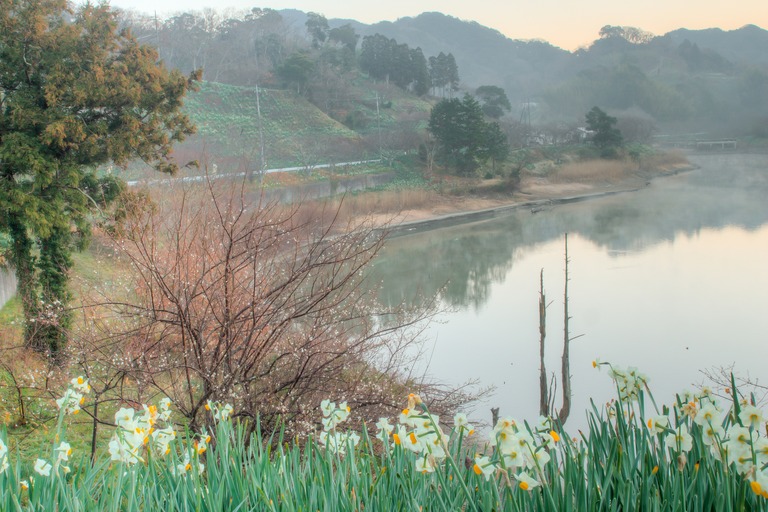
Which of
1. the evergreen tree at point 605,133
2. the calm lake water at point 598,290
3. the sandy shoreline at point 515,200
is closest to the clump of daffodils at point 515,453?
the calm lake water at point 598,290

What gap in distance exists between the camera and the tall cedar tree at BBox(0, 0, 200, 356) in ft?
29.3

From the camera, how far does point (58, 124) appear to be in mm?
8875

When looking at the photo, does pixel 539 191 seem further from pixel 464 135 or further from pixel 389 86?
pixel 389 86

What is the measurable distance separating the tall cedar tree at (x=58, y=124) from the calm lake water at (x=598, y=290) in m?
4.78

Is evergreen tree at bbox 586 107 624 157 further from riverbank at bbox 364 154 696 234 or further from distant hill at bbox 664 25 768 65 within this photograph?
distant hill at bbox 664 25 768 65

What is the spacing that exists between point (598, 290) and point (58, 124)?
12408 millimetres

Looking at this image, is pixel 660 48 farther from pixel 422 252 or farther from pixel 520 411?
pixel 520 411

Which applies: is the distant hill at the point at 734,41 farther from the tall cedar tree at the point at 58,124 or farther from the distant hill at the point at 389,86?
the tall cedar tree at the point at 58,124

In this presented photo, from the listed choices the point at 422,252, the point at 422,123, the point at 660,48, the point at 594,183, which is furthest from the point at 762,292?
the point at 660,48

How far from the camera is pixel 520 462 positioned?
1.73 meters

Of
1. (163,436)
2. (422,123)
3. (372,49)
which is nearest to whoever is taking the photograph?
(163,436)

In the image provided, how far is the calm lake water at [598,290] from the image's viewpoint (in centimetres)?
1167

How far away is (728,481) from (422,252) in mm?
20038

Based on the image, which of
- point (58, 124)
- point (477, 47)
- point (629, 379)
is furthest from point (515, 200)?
point (477, 47)
